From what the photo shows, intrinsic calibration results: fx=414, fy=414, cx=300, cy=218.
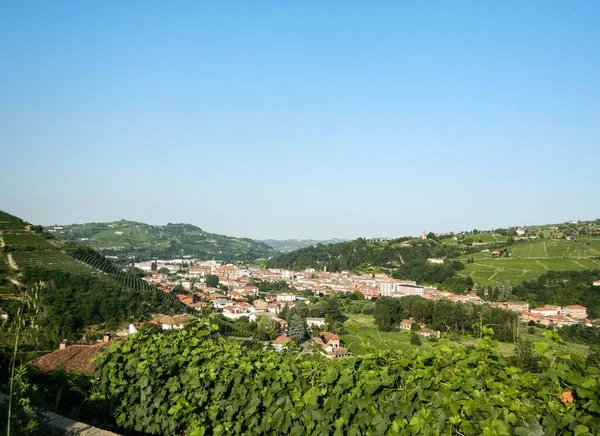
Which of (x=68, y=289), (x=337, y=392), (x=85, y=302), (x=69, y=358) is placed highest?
(x=337, y=392)

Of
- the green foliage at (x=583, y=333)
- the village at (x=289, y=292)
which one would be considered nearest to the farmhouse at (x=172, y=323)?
the village at (x=289, y=292)

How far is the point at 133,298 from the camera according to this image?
137 feet

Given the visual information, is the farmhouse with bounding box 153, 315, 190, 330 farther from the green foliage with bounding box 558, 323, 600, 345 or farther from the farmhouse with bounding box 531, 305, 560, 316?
the farmhouse with bounding box 531, 305, 560, 316

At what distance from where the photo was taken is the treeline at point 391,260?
86.2 meters

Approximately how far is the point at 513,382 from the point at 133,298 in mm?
43569

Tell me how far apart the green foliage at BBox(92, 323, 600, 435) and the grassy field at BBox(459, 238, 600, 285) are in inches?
2844

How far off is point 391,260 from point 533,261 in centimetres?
4048

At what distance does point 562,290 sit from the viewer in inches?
2367

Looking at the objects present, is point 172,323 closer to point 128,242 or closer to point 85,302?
point 85,302

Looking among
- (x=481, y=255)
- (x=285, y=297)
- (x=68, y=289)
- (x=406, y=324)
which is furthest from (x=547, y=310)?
(x=68, y=289)

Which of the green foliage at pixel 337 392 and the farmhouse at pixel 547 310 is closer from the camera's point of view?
the green foliage at pixel 337 392

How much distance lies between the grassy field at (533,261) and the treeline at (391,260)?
12.8ft

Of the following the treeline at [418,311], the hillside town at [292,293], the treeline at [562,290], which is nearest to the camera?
the treeline at [418,311]

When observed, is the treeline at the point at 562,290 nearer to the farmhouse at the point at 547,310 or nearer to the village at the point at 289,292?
the village at the point at 289,292
